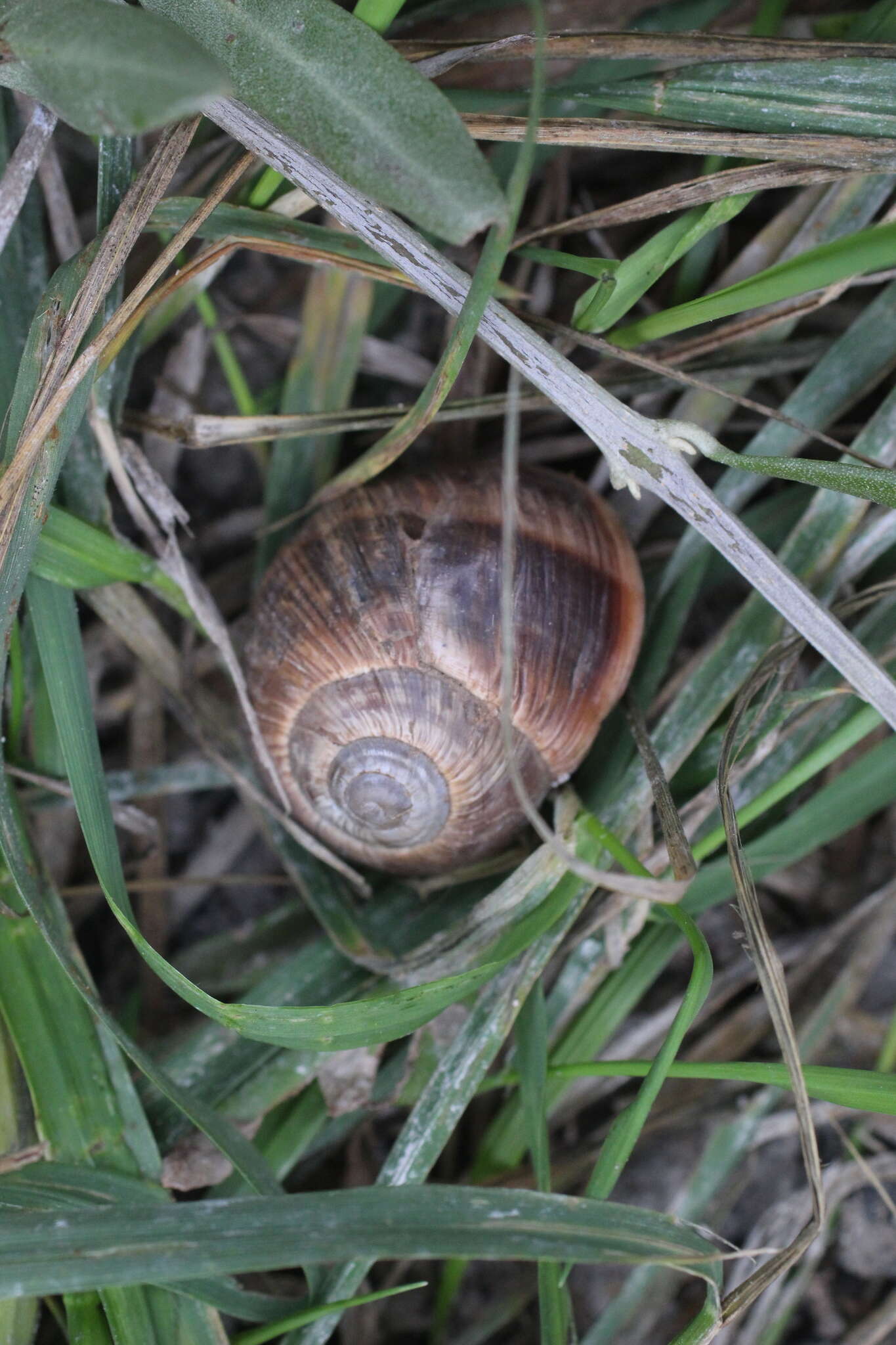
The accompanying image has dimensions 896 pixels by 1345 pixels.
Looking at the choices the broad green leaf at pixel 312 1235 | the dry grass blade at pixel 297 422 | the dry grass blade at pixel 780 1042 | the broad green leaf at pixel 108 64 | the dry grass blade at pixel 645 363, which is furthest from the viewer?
the dry grass blade at pixel 297 422

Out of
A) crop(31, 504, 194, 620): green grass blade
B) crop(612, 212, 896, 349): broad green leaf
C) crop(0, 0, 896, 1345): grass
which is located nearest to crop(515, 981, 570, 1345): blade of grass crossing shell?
crop(0, 0, 896, 1345): grass

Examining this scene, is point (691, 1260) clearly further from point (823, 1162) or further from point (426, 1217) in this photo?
point (823, 1162)

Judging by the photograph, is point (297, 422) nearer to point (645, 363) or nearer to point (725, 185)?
point (645, 363)

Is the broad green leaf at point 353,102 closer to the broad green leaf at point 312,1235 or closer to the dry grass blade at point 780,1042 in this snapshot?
the dry grass blade at point 780,1042

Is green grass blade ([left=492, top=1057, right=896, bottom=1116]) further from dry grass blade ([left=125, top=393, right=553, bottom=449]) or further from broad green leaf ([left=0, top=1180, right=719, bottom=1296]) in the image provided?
dry grass blade ([left=125, top=393, right=553, bottom=449])

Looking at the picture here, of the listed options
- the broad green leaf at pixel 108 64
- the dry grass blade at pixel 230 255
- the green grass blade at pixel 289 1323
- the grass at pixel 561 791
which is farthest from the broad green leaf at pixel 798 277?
the green grass blade at pixel 289 1323
